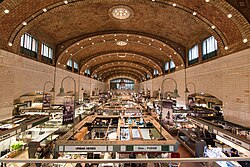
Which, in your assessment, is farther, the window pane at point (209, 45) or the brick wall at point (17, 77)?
the window pane at point (209, 45)

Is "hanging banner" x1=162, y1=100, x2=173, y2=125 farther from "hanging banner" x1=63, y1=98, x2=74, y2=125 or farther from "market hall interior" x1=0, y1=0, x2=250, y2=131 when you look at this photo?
"market hall interior" x1=0, y1=0, x2=250, y2=131

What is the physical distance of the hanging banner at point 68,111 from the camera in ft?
15.5

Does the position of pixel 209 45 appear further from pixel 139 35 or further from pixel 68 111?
pixel 68 111

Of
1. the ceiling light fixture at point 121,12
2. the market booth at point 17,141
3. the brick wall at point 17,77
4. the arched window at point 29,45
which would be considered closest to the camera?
the market booth at point 17,141

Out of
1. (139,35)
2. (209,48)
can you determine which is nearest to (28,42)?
(139,35)

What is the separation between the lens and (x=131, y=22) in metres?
11.6

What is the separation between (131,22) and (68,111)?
356 inches

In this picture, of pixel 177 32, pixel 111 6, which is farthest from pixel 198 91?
pixel 111 6

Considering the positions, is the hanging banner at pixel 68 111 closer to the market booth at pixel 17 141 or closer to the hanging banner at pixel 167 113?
the market booth at pixel 17 141

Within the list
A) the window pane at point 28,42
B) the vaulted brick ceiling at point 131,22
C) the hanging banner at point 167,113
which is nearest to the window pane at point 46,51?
the vaulted brick ceiling at point 131,22

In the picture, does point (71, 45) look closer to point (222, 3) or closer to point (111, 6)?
point (111, 6)

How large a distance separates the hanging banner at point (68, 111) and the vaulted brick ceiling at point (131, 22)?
5.31 metres

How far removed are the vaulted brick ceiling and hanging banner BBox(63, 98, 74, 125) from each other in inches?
209

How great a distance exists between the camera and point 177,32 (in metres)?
11.9
